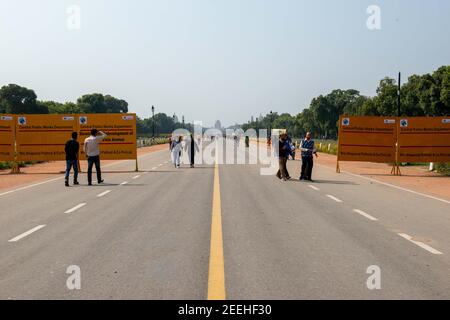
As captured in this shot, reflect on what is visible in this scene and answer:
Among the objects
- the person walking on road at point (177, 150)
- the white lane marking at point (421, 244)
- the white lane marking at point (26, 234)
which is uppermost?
the person walking on road at point (177, 150)

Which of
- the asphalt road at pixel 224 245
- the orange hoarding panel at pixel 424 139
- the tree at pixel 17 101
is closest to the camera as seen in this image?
the asphalt road at pixel 224 245

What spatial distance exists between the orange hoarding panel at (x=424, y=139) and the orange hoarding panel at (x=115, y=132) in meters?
13.2

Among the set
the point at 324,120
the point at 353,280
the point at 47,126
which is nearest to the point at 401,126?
the point at 47,126

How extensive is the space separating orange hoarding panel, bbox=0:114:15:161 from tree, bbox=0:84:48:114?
120 metres

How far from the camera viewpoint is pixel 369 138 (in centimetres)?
2356

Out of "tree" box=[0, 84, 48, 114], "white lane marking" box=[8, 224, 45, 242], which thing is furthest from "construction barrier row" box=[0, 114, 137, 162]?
"tree" box=[0, 84, 48, 114]

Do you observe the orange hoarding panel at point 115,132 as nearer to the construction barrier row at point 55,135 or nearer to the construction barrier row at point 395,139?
the construction barrier row at point 55,135

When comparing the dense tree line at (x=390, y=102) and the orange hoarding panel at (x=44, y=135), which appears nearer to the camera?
the orange hoarding panel at (x=44, y=135)

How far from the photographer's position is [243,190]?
15102 mm

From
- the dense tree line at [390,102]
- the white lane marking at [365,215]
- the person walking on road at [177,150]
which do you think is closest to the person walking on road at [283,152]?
the white lane marking at [365,215]

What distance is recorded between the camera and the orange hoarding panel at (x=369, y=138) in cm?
2345

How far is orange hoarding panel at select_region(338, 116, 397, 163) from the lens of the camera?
2345 centimetres

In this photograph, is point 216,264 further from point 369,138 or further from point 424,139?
point 424,139

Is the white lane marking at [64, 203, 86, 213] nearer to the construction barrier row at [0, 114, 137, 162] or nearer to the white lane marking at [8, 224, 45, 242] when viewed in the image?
the white lane marking at [8, 224, 45, 242]
